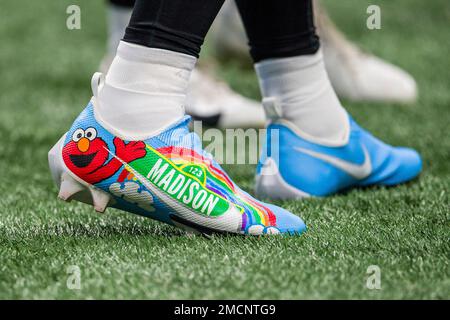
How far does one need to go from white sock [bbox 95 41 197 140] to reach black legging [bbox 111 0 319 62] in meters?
0.02

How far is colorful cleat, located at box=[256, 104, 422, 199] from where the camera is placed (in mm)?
1376

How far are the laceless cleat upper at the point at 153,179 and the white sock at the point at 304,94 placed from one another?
0.31 metres

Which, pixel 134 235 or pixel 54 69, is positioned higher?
pixel 134 235

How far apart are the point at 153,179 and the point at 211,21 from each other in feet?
0.74

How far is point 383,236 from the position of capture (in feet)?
3.54

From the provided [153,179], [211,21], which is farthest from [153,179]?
[211,21]

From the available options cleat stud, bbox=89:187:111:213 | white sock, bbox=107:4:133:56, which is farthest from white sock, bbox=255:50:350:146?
white sock, bbox=107:4:133:56

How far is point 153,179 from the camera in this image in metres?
1.06

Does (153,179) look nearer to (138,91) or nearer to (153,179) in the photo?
(153,179)

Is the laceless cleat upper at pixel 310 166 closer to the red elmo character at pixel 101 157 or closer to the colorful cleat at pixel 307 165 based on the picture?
the colorful cleat at pixel 307 165

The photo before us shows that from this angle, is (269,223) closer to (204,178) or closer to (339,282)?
(204,178)
